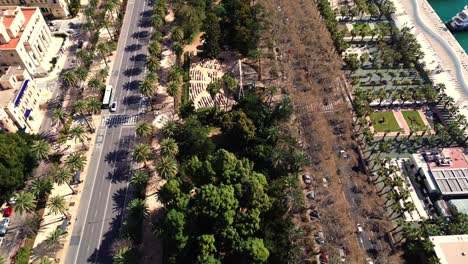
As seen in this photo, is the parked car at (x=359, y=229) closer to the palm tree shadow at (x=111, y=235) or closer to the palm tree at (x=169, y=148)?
the palm tree at (x=169, y=148)

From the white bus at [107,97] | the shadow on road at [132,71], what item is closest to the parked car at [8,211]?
the white bus at [107,97]

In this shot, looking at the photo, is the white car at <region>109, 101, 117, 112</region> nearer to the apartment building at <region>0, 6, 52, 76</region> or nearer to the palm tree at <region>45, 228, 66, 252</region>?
the apartment building at <region>0, 6, 52, 76</region>

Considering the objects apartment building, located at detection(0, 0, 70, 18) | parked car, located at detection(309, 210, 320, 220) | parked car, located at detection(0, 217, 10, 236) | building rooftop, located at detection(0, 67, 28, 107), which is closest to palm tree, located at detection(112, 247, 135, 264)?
parked car, located at detection(0, 217, 10, 236)

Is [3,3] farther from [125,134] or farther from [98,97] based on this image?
[125,134]

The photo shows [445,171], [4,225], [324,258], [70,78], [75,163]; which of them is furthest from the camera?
[70,78]

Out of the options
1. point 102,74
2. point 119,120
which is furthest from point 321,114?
point 102,74

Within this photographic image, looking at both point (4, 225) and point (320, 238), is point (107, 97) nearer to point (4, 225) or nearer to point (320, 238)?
point (4, 225)
